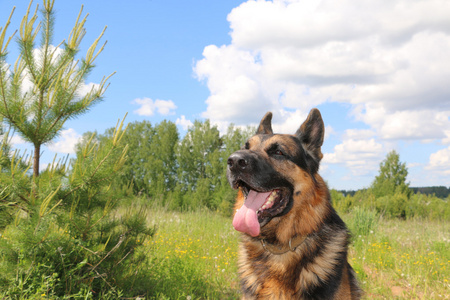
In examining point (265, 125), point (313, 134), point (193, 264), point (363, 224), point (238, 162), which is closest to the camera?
point (238, 162)

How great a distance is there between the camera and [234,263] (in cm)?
731

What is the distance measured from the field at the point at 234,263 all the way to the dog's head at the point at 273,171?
2082 millimetres

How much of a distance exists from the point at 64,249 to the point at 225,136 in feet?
69.7

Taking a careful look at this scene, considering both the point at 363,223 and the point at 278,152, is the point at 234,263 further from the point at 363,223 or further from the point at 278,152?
the point at 363,223

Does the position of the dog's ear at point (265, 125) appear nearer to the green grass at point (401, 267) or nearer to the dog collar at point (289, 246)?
the dog collar at point (289, 246)

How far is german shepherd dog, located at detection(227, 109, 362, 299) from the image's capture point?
3328 millimetres

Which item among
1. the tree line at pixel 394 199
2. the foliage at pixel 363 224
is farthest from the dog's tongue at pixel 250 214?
the tree line at pixel 394 199

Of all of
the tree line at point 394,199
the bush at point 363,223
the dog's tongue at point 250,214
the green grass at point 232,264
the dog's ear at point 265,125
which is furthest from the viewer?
the tree line at point 394,199

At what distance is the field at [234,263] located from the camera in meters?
5.89

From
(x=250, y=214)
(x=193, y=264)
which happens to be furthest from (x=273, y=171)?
(x=193, y=264)

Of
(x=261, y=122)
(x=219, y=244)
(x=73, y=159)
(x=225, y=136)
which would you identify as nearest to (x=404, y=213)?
(x=225, y=136)

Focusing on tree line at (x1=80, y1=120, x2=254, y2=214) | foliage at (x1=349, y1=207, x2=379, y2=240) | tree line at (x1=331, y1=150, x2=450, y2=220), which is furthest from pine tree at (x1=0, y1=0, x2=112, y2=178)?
tree line at (x1=80, y1=120, x2=254, y2=214)

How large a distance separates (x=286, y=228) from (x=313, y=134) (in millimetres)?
1176

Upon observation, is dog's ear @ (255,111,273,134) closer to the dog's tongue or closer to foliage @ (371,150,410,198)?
the dog's tongue
